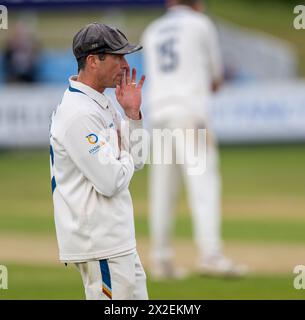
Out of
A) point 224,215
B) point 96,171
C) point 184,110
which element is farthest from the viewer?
point 224,215

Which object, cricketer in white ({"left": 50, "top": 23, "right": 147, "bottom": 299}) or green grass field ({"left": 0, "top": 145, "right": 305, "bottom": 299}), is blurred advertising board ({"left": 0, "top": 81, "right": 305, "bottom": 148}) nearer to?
green grass field ({"left": 0, "top": 145, "right": 305, "bottom": 299})

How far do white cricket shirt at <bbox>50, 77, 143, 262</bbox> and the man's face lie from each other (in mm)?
93

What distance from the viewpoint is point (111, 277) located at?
5539 millimetres

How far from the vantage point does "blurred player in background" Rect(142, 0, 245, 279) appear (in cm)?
972

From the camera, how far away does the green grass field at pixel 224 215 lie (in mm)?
8930

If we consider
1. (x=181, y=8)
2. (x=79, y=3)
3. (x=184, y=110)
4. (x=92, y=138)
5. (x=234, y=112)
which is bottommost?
(x=234, y=112)

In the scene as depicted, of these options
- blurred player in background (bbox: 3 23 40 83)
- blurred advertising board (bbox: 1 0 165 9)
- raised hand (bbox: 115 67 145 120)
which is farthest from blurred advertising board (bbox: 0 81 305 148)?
raised hand (bbox: 115 67 145 120)

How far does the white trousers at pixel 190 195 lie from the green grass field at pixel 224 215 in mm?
412

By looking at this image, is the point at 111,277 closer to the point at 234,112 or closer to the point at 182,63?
the point at 182,63

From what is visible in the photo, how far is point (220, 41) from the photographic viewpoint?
2552 centimetres

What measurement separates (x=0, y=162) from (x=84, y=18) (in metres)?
9.97

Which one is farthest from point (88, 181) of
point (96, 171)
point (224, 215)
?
point (224, 215)

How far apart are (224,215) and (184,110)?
13.2 feet
